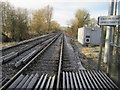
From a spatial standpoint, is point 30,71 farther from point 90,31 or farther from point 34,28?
point 34,28

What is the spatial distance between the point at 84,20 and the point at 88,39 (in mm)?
27802

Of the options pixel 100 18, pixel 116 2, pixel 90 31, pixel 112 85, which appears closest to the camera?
pixel 112 85

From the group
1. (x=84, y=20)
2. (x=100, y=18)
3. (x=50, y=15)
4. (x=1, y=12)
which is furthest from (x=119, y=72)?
(x=50, y=15)

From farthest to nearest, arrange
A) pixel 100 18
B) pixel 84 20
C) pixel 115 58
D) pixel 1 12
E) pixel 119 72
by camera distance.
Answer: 1. pixel 84 20
2. pixel 1 12
3. pixel 100 18
4. pixel 115 58
5. pixel 119 72

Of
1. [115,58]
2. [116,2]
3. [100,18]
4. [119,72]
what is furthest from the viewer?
[116,2]

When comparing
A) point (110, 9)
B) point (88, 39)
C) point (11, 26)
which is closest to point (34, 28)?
point (11, 26)

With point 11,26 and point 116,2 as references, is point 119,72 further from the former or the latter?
point 11,26

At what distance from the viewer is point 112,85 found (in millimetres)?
5195

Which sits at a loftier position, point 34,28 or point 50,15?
point 50,15

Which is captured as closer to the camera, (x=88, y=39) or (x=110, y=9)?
(x=110, y=9)

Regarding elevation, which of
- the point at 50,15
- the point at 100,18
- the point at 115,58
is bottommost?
Result: the point at 115,58

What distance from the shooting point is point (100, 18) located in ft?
22.6

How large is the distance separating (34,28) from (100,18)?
43.0 metres

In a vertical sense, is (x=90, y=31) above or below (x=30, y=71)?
above
